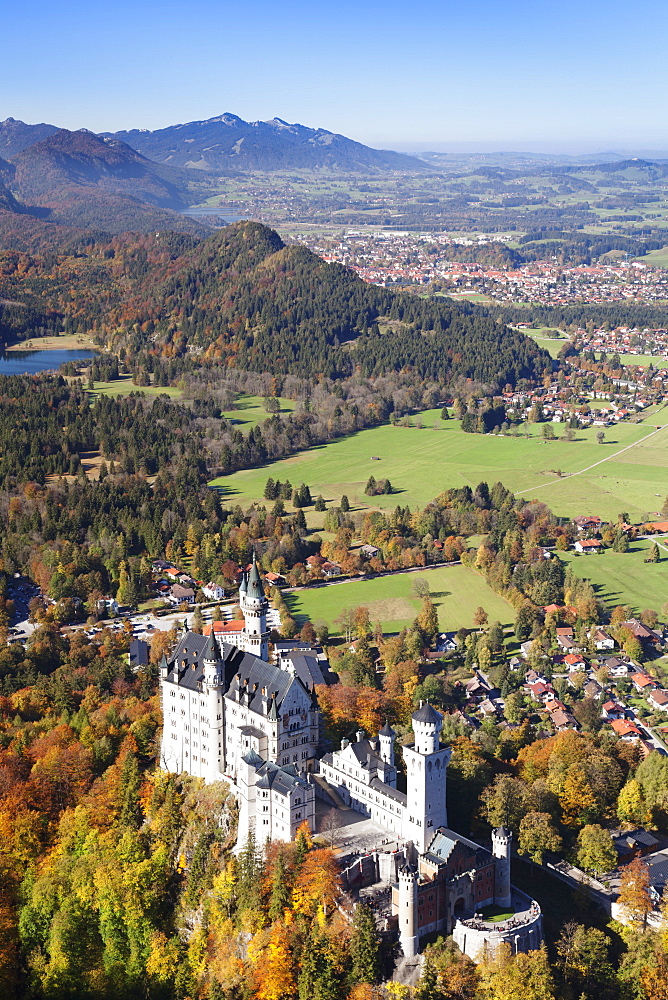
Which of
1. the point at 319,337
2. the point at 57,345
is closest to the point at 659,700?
the point at 319,337

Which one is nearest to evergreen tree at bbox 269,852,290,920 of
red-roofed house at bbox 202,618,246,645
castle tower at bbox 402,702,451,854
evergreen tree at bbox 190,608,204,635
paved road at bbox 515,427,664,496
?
castle tower at bbox 402,702,451,854

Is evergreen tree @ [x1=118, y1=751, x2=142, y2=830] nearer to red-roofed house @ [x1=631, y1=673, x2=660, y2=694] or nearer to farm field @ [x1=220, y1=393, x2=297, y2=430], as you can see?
red-roofed house @ [x1=631, y1=673, x2=660, y2=694]

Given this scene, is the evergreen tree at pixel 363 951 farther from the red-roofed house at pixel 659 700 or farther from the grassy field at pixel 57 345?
the grassy field at pixel 57 345

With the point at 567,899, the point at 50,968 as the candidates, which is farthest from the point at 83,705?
the point at 567,899

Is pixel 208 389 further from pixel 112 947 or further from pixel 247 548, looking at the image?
pixel 112 947

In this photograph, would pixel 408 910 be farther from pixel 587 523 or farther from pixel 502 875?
pixel 587 523

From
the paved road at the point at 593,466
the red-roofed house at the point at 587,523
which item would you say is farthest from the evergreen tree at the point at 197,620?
the paved road at the point at 593,466
